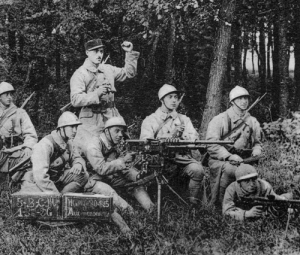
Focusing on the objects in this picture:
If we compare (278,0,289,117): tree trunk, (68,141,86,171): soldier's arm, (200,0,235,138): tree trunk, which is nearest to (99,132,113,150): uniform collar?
(68,141,86,171): soldier's arm

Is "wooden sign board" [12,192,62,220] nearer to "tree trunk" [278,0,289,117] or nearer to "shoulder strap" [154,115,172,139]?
"shoulder strap" [154,115,172,139]

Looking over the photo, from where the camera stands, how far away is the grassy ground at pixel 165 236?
670cm

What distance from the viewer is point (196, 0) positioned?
11281mm

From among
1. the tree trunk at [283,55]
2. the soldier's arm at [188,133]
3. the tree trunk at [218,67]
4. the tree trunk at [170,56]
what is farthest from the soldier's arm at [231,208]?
the tree trunk at [170,56]

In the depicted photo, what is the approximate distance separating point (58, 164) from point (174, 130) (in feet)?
6.95

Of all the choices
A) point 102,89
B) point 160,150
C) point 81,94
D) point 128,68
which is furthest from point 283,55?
point 160,150

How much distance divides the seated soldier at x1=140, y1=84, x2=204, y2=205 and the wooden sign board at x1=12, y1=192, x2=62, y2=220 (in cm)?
216

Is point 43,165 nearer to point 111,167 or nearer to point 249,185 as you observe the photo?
point 111,167

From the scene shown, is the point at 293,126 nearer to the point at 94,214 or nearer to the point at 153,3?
the point at 153,3

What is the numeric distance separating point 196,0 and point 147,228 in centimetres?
587

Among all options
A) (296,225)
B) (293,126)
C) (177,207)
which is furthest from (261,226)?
(293,126)

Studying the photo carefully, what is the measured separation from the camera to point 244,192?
7727 mm

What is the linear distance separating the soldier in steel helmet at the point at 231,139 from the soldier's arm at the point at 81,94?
2.10 metres

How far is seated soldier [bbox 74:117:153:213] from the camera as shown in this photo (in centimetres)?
834
